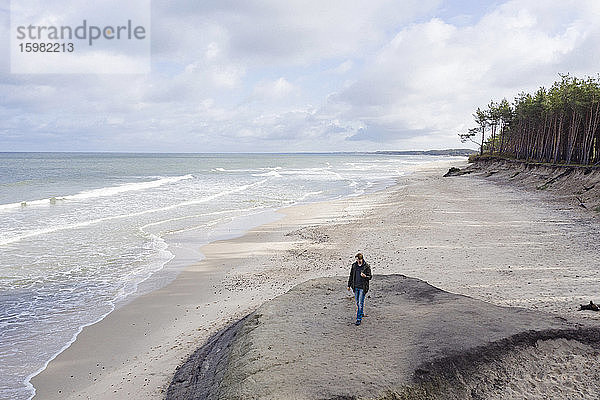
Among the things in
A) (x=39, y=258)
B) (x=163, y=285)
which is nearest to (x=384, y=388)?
(x=163, y=285)

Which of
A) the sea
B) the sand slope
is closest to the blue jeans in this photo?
the sand slope

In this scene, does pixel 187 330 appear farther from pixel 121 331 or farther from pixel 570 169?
pixel 570 169

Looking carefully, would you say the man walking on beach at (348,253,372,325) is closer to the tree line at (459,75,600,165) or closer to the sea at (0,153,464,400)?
the sea at (0,153,464,400)

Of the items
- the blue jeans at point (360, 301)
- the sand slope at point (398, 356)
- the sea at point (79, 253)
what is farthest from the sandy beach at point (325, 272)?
the blue jeans at point (360, 301)

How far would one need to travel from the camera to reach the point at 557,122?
54250 millimetres

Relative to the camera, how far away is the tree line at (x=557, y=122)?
139 ft

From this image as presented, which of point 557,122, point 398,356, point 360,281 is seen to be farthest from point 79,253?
point 557,122

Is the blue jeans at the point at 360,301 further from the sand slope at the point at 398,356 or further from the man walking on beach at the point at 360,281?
the sand slope at the point at 398,356

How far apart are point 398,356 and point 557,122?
57.8 metres

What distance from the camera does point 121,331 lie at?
10828 mm

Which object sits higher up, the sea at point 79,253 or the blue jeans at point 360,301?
the blue jeans at point 360,301

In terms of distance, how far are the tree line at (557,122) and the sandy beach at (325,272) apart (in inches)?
884

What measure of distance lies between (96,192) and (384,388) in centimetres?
4337

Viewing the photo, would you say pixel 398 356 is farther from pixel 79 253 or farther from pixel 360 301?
pixel 79 253
